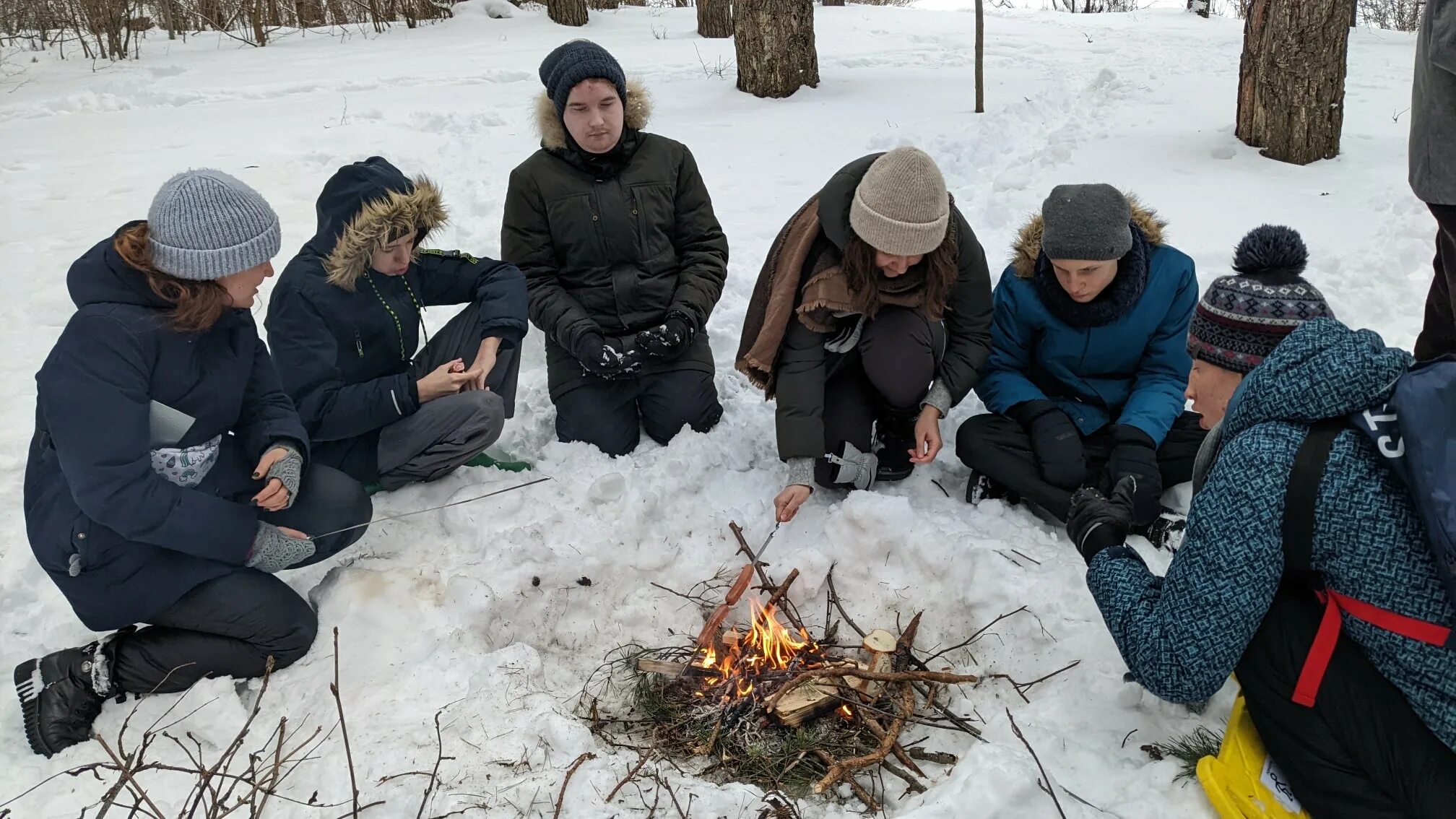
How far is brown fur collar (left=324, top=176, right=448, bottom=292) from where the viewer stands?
3234 mm

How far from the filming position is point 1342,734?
1836 millimetres

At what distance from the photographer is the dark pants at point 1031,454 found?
11.0 ft

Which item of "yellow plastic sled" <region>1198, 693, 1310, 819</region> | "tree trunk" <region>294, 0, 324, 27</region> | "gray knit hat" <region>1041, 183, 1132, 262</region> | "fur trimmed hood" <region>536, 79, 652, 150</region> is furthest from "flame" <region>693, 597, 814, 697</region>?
"tree trunk" <region>294, 0, 324, 27</region>

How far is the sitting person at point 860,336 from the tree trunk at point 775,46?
16.7 feet

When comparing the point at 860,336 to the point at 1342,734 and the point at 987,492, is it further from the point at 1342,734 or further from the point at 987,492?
the point at 1342,734

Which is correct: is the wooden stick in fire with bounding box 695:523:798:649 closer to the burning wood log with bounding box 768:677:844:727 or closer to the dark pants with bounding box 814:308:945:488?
the burning wood log with bounding box 768:677:844:727

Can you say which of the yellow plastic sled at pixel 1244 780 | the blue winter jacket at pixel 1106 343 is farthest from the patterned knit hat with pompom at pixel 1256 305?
the blue winter jacket at pixel 1106 343

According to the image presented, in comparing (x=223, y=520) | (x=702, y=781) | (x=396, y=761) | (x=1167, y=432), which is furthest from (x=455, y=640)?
(x=1167, y=432)

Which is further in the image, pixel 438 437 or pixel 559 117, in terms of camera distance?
pixel 559 117

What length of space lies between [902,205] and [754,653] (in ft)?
4.80

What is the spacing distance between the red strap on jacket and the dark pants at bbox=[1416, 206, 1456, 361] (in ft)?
5.82

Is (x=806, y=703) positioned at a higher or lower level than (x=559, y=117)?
lower

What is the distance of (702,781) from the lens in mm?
2373

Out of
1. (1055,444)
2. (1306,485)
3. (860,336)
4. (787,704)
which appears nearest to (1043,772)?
(787,704)
